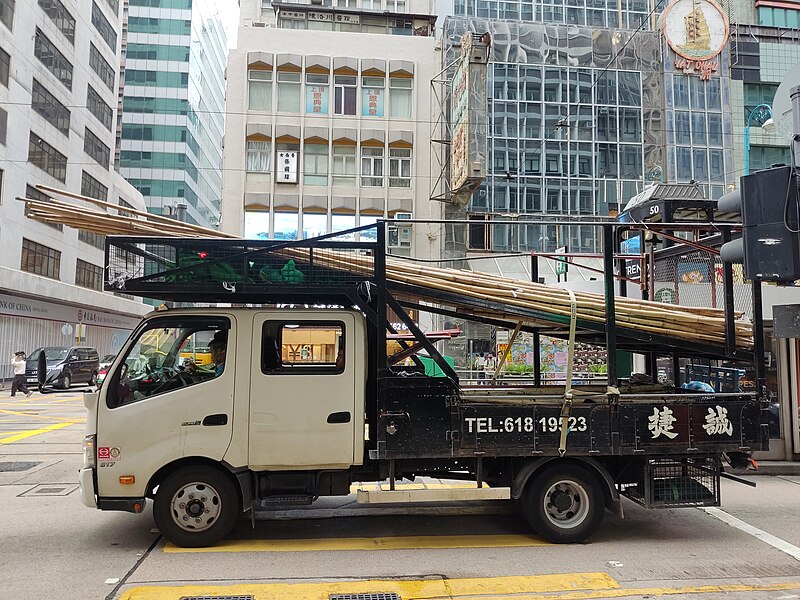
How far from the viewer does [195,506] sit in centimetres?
562

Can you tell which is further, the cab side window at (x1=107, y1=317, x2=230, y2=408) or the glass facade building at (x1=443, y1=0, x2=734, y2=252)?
the glass facade building at (x1=443, y1=0, x2=734, y2=252)

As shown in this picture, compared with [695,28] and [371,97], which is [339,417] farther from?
[695,28]

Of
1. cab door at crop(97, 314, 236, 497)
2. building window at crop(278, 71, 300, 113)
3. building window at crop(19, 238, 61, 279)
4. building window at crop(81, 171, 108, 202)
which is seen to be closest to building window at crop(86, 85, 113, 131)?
building window at crop(81, 171, 108, 202)

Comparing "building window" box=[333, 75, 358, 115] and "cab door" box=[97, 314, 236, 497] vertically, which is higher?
"building window" box=[333, 75, 358, 115]

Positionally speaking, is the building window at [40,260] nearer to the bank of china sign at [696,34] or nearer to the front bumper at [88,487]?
the front bumper at [88,487]

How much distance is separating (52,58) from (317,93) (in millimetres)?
15730

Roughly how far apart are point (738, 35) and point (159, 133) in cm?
5270

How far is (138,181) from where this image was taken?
64.8m

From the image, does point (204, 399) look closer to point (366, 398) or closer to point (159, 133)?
point (366, 398)

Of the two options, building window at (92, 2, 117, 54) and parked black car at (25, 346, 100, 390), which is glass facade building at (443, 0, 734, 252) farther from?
building window at (92, 2, 117, 54)

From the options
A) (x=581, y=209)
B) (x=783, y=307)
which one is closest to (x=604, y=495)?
(x=783, y=307)

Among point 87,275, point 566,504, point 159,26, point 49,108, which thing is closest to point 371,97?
point 49,108

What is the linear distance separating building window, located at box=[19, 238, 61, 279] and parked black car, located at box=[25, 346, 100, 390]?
7.88 metres

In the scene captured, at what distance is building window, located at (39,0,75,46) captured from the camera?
33.8 meters
